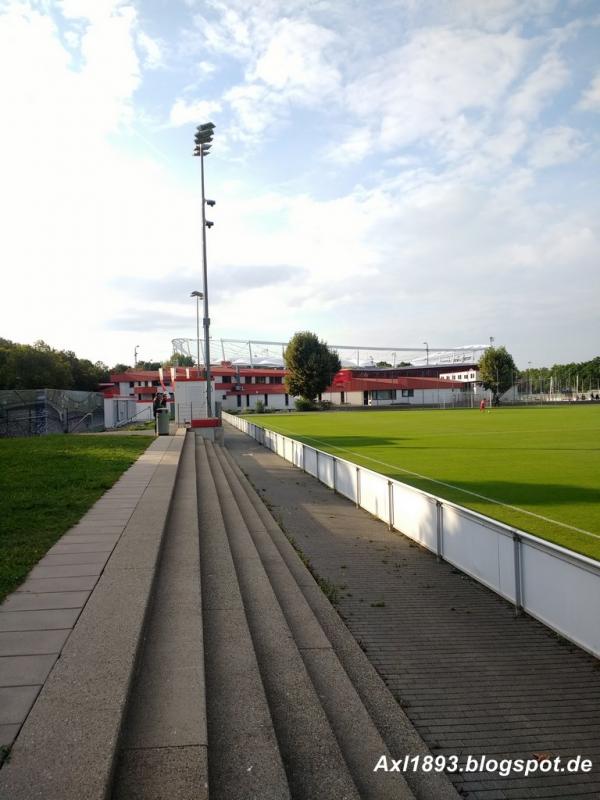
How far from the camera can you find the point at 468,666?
5516mm

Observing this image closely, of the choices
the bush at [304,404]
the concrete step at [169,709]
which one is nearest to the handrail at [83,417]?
the concrete step at [169,709]

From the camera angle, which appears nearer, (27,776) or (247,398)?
(27,776)

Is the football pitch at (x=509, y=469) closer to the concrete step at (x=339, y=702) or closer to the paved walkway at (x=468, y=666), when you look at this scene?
the paved walkway at (x=468, y=666)

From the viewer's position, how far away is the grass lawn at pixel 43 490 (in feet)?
20.0

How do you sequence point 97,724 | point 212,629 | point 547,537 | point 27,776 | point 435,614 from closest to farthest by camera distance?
point 27,776 < point 97,724 < point 212,629 < point 435,614 < point 547,537

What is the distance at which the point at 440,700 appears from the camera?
4836 mm

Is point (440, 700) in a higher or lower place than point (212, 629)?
lower

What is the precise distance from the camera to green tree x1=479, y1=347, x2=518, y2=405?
91.7 meters

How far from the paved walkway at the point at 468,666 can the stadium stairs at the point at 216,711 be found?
47 centimetres

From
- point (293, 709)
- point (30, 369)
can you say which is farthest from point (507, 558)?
point (30, 369)

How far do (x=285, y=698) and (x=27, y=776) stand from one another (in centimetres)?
171

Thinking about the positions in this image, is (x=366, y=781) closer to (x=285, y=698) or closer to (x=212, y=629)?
(x=285, y=698)

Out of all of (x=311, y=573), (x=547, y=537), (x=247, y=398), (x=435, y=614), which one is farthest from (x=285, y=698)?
(x=247, y=398)

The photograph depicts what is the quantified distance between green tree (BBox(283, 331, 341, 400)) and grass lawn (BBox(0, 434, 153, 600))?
194 feet
